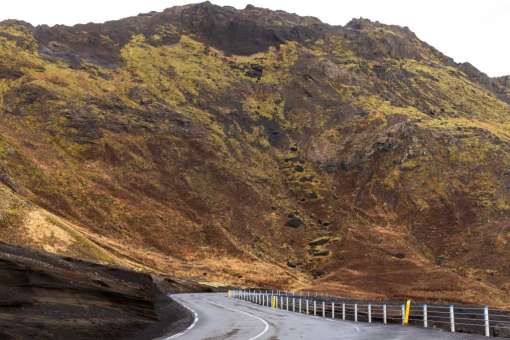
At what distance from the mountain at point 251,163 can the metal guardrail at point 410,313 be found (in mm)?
26573

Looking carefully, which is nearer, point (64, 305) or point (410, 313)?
point (64, 305)

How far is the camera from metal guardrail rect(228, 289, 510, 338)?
821 inches

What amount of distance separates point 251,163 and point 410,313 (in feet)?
244

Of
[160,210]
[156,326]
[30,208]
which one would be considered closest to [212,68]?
[160,210]

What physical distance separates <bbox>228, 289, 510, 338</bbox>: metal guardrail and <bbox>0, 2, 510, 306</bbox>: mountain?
2657 cm

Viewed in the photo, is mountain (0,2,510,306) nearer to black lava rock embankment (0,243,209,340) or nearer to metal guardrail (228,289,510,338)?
metal guardrail (228,289,510,338)

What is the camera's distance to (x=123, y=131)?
10031cm

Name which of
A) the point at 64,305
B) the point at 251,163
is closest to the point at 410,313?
the point at 64,305

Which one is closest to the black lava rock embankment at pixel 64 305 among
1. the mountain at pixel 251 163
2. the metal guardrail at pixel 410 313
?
the metal guardrail at pixel 410 313

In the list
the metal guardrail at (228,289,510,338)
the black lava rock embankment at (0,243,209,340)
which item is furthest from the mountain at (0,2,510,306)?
the black lava rock embankment at (0,243,209,340)

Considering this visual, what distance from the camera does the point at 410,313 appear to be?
36.3 meters

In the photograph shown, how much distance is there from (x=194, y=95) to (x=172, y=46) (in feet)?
73.6

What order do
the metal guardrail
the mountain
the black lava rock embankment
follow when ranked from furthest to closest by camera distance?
the mountain < the metal guardrail < the black lava rock embankment

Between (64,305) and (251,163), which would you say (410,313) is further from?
(251,163)
